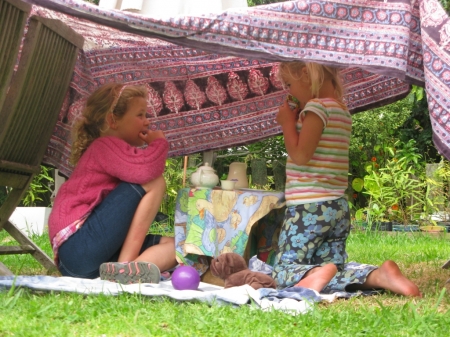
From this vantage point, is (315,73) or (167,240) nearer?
(315,73)

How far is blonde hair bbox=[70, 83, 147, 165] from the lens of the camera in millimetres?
3854

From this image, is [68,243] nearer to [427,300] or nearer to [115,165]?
[115,165]

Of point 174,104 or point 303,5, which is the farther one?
point 174,104

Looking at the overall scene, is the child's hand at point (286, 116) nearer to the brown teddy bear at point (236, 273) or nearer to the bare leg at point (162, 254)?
the brown teddy bear at point (236, 273)

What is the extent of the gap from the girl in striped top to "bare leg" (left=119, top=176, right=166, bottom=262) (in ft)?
2.25

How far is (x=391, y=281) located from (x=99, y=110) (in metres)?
1.80

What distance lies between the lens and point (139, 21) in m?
2.86

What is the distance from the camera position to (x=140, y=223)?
11.7 feet

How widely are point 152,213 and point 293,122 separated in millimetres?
860

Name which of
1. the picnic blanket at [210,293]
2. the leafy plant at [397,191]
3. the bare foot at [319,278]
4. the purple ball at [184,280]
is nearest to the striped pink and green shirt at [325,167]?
the bare foot at [319,278]

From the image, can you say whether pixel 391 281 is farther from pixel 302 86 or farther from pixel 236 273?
pixel 302 86

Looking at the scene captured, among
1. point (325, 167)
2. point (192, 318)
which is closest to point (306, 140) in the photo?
point (325, 167)

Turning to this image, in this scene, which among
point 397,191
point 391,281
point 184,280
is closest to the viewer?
point 391,281

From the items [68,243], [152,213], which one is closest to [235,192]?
[152,213]
